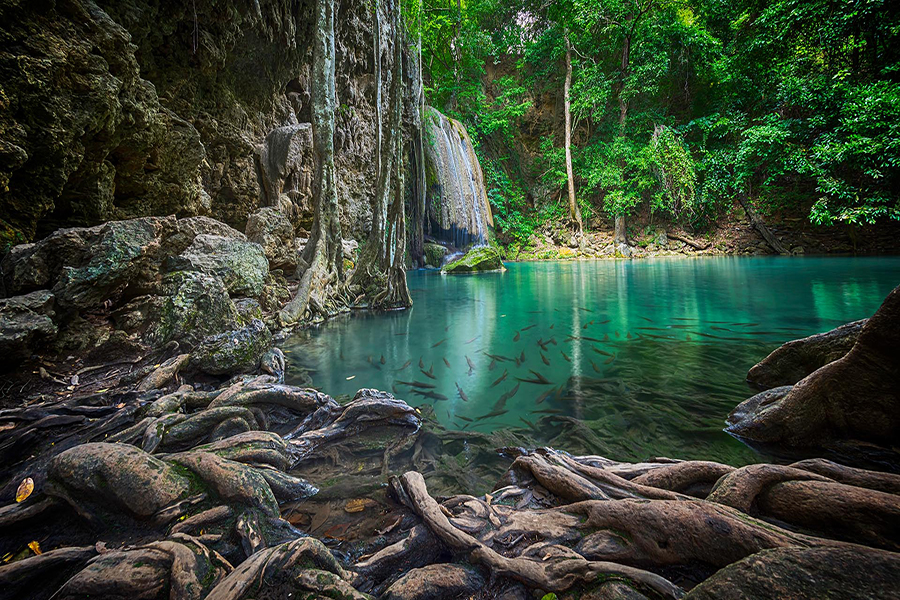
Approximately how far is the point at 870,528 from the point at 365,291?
627cm

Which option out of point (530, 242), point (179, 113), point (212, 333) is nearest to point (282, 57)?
point (179, 113)

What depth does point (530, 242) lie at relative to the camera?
19922 mm

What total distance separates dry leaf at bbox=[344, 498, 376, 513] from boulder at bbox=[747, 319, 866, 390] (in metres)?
2.60

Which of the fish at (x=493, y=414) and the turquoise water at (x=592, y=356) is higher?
the turquoise water at (x=592, y=356)

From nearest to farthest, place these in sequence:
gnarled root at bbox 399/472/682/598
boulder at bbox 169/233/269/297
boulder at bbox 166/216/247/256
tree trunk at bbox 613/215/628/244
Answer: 1. gnarled root at bbox 399/472/682/598
2. boulder at bbox 169/233/269/297
3. boulder at bbox 166/216/247/256
4. tree trunk at bbox 613/215/628/244

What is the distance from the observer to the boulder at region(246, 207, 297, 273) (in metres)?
5.38

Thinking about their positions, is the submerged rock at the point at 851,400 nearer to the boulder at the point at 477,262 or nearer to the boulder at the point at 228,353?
the boulder at the point at 228,353

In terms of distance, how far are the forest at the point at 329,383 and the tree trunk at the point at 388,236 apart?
60 millimetres

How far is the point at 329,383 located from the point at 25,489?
67.4 inches

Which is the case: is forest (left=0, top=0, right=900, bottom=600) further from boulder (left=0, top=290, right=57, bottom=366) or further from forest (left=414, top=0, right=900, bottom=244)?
forest (left=414, top=0, right=900, bottom=244)

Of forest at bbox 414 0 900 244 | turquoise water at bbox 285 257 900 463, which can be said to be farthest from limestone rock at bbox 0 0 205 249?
forest at bbox 414 0 900 244

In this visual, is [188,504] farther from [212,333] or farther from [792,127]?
[792,127]

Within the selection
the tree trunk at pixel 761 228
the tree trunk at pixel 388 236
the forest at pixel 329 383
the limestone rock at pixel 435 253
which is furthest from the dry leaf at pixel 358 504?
the tree trunk at pixel 761 228

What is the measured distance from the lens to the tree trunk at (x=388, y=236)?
6160 mm
